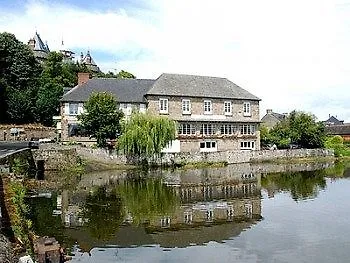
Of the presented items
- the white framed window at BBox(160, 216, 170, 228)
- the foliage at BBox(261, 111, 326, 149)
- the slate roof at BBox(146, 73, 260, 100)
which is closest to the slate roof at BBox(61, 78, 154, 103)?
the slate roof at BBox(146, 73, 260, 100)

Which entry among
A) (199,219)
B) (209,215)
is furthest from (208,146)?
(199,219)

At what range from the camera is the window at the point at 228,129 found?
50.0m

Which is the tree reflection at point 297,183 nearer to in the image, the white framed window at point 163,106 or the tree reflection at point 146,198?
the tree reflection at point 146,198

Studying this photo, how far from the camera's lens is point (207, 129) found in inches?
1937

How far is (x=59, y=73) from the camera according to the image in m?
64.3

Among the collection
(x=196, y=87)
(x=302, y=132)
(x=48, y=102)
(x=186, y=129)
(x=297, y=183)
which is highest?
(x=196, y=87)

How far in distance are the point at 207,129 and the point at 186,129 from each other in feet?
7.69

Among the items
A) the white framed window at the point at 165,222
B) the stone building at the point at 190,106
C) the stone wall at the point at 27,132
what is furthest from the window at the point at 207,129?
the white framed window at the point at 165,222

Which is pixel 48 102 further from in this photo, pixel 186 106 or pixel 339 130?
pixel 339 130

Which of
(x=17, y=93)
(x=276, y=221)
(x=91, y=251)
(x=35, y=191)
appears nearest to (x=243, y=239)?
(x=276, y=221)

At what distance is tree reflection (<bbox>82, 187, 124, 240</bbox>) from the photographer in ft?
54.4

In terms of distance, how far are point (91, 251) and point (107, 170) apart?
2445cm

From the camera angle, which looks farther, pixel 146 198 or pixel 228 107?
pixel 228 107

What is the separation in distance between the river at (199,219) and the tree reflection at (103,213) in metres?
0.04
